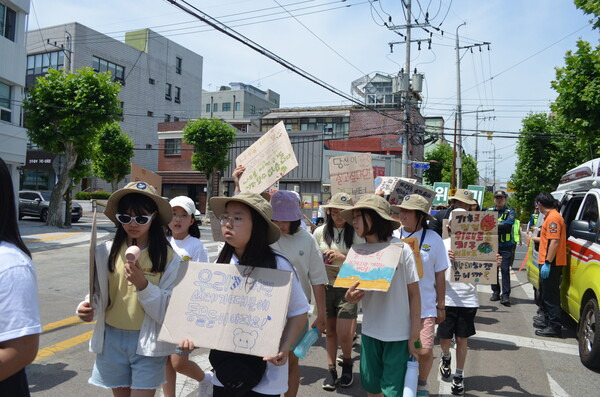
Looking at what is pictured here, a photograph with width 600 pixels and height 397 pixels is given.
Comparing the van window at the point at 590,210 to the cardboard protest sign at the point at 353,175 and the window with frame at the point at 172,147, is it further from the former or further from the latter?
the window with frame at the point at 172,147

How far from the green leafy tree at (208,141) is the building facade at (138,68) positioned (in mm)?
7595

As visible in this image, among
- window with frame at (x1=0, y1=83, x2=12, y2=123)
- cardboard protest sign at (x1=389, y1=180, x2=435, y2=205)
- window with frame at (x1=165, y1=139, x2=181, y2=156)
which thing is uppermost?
window with frame at (x1=165, y1=139, x2=181, y2=156)

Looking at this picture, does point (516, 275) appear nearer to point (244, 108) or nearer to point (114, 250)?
point (114, 250)

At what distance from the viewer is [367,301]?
336cm

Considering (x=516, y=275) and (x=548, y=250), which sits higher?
(x=548, y=250)

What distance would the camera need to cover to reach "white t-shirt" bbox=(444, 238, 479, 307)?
4808 mm

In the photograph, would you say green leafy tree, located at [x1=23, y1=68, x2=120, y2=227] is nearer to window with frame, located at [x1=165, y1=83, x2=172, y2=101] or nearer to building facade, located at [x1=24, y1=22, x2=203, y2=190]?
building facade, located at [x1=24, y1=22, x2=203, y2=190]

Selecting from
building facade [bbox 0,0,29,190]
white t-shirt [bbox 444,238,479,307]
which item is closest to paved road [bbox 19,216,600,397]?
white t-shirt [bbox 444,238,479,307]

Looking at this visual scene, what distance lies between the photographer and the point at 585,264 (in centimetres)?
591

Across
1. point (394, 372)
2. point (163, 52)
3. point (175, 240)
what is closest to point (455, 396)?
point (394, 372)

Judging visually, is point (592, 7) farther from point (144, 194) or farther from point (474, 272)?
point (144, 194)

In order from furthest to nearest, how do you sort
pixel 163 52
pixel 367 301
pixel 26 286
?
pixel 163 52 < pixel 367 301 < pixel 26 286

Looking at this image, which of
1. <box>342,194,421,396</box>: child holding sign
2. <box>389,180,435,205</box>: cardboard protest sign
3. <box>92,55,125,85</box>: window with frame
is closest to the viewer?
<box>342,194,421,396</box>: child holding sign

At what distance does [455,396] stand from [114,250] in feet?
11.7
